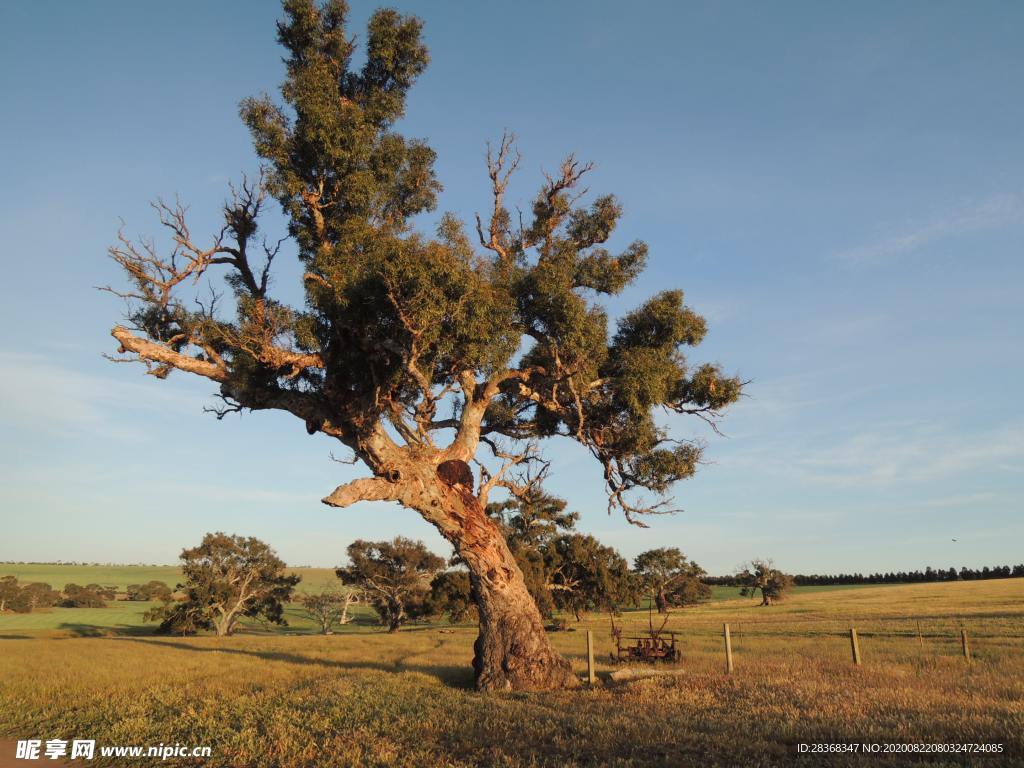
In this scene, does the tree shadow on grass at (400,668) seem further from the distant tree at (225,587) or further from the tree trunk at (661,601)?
the tree trunk at (661,601)

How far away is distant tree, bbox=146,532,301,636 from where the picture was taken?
64500mm

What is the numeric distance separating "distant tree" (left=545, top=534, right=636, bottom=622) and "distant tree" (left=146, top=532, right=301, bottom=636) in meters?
33.5

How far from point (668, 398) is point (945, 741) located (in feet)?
43.5

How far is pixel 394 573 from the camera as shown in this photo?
238 feet

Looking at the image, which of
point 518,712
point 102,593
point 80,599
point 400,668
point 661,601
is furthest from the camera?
point 102,593

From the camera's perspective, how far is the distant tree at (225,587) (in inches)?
2539

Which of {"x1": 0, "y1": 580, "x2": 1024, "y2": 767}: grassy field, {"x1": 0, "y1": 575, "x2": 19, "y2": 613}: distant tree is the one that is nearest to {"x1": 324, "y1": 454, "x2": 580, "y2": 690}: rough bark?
{"x1": 0, "y1": 580, "x2": 1024, "y2": 767}: grassy field

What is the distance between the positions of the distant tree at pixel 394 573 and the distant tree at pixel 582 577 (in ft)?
56.0

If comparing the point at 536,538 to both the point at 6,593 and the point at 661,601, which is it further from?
the point at 6,593

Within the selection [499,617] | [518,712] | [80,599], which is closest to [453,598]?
[499,617]

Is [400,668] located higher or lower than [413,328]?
lower

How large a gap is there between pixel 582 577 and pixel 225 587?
125 feet

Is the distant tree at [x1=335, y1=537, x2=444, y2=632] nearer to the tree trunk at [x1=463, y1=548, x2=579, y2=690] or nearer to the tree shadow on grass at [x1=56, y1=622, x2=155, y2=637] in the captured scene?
the tree shadow on grass at [x1=56, y1=622, x2=155, y2=637]

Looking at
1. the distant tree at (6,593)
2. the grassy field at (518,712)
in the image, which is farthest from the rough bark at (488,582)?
the distant tree at (6,593)
